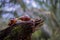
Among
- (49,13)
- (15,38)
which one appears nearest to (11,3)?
(49,13)

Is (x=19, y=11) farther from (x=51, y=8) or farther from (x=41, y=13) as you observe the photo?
(x=51, y=8)

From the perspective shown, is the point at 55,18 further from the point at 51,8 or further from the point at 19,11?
the point at 19,11

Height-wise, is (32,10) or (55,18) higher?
(32,10)

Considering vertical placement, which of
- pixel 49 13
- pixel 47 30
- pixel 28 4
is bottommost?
pixel 47 30

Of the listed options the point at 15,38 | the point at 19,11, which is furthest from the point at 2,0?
the point at 15,38

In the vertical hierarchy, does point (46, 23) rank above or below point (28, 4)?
below

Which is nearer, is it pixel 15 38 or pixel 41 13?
pixel 15 38
